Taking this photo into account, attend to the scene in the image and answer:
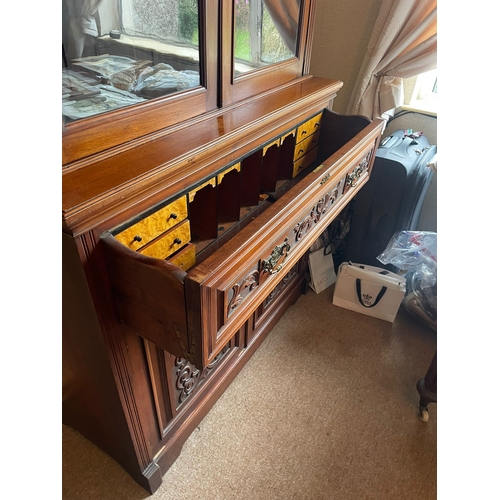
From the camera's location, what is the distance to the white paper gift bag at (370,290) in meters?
1.74

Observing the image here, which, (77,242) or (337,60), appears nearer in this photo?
(77,242)

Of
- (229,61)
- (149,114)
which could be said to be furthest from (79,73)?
(229,61)

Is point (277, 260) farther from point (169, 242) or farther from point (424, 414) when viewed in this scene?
point (424, 414)

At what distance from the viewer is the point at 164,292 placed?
0.67 metres

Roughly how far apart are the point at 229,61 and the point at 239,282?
1.88 ft

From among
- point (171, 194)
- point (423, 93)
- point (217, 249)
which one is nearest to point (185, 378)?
point (217, 249)

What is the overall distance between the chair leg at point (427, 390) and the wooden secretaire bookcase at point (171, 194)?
678mm

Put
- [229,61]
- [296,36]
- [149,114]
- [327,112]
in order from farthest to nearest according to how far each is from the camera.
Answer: [327,112] < [296,36] < [229,61] < [149,114]

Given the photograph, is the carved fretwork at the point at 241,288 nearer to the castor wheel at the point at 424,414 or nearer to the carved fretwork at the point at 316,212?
the carved fretwork at the point at 316,212

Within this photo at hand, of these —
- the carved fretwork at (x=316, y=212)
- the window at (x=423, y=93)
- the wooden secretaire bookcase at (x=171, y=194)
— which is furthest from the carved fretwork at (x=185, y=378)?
the window at (x=423, y=93)

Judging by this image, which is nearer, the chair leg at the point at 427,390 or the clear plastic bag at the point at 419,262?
the chair leg at the point at 427,390

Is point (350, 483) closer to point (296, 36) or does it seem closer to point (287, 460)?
point (287, 460)

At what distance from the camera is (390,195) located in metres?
1.72

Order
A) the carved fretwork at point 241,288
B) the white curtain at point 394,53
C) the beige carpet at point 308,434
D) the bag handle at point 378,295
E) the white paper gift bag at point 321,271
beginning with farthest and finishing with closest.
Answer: the white paper gift bag at point 321,271 → the bag handle at point 378,295 → the white curtain at point 394,53 → the beige carpet at point 308,434 → the carved fretwork at point 241,288
